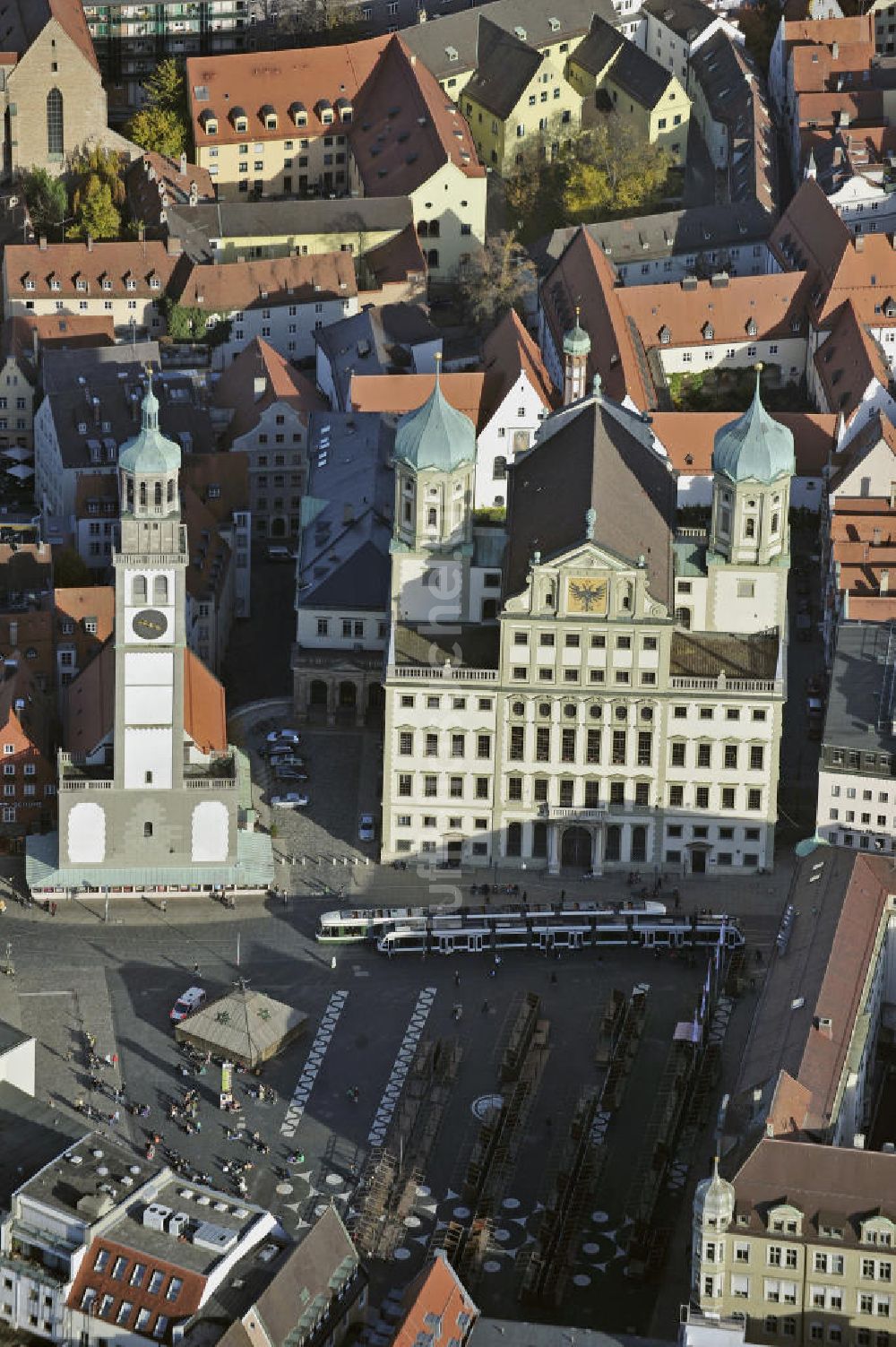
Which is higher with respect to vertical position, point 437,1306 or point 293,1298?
point 293,1298

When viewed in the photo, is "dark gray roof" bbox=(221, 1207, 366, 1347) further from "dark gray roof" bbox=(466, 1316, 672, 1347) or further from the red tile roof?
"dark gray roof" bbox=(466, 1316, 672, 1347)

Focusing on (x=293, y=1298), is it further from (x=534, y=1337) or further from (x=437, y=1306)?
(x=534, y=1337)

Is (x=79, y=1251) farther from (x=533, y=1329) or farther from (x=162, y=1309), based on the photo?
(x=533, y=1329)

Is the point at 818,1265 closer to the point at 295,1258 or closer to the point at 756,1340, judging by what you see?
the point at 756,1340

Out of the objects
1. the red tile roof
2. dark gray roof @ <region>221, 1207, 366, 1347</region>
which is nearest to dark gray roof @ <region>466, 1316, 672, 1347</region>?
the red tile roof

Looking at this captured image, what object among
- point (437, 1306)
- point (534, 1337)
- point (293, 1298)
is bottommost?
point (534, 1337)

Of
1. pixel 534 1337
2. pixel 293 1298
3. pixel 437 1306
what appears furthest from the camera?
pixel 534 1337

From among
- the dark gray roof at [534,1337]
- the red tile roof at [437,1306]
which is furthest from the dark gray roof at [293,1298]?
the dark gray roof at [534,1337]

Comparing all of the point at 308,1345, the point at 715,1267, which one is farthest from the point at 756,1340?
the point at 308,1345

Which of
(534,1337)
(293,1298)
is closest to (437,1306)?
(534,1337)

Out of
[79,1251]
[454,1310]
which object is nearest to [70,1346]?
[79,1251]

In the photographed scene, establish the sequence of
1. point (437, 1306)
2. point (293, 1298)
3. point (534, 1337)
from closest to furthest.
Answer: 1. point (293, 1298)
2. point (437, 1306)
3. point (534, 1337)
